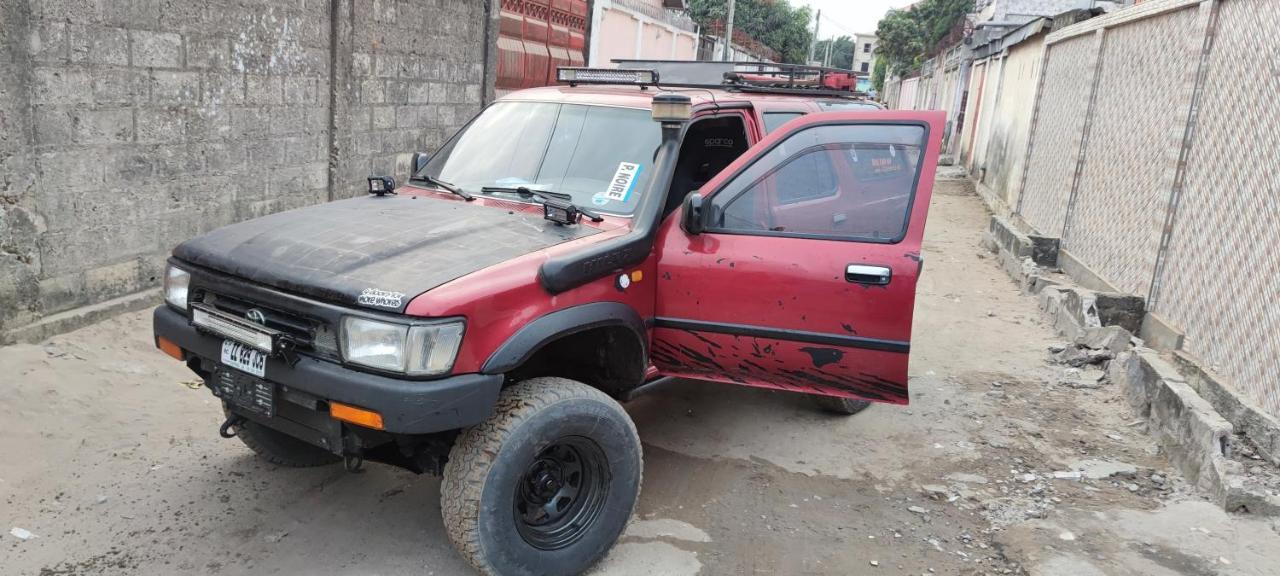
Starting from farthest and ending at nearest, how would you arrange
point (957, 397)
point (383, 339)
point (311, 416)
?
point (957, 397), point (311, 416), point (383, 339)

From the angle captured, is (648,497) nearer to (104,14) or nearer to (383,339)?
(383,339)

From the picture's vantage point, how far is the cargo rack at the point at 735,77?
4938mm

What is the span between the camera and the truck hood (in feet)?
9.67

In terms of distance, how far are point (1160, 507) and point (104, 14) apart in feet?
20.6

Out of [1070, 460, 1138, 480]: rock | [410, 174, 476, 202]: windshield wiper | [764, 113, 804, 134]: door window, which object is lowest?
[1070, 460, 1138, 480]: rock

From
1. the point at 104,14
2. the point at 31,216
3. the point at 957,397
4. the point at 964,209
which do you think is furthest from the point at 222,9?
the point at 964,209

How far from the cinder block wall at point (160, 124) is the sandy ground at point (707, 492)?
0.50 m

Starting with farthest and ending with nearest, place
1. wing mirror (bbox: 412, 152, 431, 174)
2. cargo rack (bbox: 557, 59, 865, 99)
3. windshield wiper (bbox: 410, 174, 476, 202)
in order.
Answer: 1. cargo rack (bbox: 557, 59, 865, 99)
2. wing mirror (bbox: 412, 152, 431, 174)
3. windshield wiper (bbox: 410, 174, 476, 202)

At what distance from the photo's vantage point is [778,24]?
50.1 metres

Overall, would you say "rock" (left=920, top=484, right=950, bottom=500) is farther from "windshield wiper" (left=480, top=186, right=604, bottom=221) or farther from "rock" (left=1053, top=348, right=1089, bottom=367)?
"rock" (left=1053, top=348, right=1089, bottom=367)

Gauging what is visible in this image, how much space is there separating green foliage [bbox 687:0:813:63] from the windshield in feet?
138

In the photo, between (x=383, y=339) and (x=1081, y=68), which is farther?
(x=1081, y=68)

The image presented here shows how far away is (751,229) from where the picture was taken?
386cm

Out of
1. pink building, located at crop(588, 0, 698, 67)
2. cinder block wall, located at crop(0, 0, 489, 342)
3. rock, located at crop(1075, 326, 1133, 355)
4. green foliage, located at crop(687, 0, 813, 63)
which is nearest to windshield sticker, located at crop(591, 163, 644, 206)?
cinder block wall, located at crop(0, 0, 489, 342)
